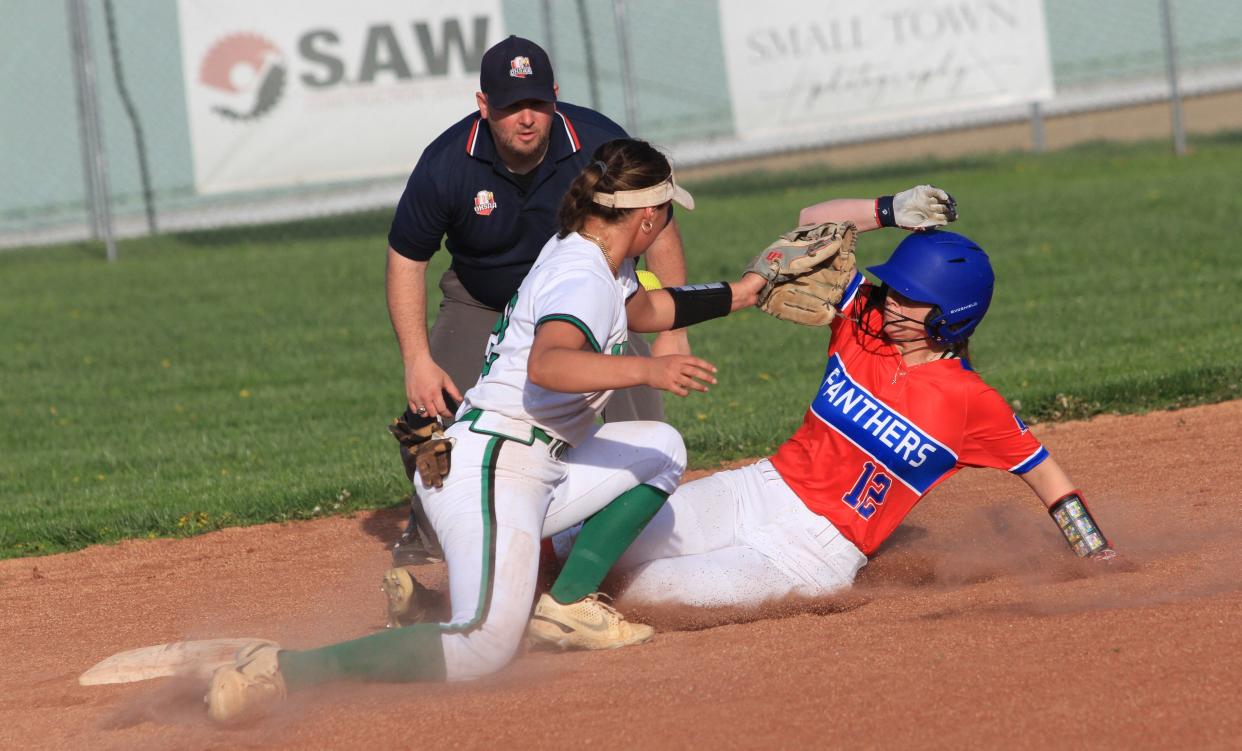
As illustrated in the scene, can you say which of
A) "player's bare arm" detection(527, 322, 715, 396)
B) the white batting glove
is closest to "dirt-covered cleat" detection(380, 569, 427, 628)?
"player's bare arm" detection(527, 322, 715, 396)

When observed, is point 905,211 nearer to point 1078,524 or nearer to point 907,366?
point 907,366

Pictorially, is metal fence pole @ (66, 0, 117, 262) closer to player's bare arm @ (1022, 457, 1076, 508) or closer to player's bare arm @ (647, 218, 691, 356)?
player's bare arm @ (647, 218, 691, 356)

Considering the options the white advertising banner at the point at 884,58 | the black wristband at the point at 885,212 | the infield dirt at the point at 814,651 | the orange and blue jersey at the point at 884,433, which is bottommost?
the infield dirt at the point at 814,651

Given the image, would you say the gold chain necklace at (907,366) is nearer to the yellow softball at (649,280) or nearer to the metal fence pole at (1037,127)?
the yellow softball at (649,280)

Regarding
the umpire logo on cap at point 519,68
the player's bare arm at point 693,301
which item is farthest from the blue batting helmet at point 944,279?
the umpire logo on cap at point 519,68

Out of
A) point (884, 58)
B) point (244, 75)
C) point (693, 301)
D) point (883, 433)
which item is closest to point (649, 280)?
point (693, 301)

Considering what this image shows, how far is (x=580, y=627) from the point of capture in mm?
4762

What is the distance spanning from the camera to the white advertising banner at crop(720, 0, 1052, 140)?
53.6 ft

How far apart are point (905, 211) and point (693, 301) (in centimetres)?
78

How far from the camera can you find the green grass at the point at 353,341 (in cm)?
802

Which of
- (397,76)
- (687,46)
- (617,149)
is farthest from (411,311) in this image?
(687,46)

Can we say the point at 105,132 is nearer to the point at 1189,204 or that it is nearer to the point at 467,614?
the point at 1189,204

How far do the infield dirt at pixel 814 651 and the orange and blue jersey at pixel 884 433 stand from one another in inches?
13.4

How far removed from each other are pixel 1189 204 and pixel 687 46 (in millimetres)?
5724
